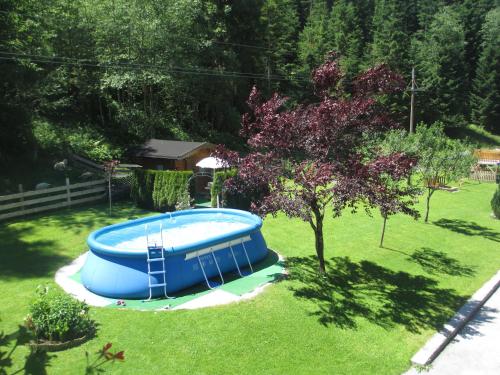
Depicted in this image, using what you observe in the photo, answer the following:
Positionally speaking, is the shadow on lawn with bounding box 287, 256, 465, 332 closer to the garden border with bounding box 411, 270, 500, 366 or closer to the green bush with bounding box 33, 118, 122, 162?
the garden border with bounding box 411, 270, 500, 366

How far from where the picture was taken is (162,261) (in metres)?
10.5

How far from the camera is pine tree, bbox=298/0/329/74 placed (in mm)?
51312

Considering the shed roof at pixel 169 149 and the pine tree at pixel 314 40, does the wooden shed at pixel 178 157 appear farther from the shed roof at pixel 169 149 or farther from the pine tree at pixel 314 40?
the pine tree at pixel 314 40

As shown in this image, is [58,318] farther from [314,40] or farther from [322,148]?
[314,40]

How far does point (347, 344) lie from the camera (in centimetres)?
824

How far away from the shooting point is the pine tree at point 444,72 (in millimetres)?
53594

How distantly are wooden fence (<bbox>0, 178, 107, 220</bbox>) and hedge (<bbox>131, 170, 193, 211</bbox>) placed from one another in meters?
2.31

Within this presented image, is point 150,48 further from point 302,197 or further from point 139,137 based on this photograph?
point 302,197

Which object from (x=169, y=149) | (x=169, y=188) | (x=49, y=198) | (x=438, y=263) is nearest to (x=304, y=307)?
(x=438, y=263)

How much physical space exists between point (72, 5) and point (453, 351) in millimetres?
29044

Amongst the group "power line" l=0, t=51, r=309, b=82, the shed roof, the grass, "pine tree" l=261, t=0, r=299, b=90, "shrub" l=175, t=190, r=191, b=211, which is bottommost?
"shrub" l=175, t=190, r=191, b=211

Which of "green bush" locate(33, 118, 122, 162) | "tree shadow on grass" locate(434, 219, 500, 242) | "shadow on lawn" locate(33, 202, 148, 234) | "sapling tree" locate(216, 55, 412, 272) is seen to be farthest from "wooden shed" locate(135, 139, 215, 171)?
"sapling tree" locate(216, 55, 412, 272)

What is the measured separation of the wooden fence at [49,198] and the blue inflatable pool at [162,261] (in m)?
5.51

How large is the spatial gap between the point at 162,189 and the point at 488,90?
51.8 meters
